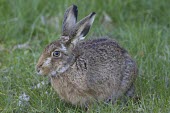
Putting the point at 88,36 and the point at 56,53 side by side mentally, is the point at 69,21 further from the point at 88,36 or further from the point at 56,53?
the point at 88,36

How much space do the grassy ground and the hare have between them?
196mm

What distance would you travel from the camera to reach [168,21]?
29.0 ft

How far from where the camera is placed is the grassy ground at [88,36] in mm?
6309

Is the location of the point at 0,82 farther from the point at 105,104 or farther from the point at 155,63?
the point at 155,63

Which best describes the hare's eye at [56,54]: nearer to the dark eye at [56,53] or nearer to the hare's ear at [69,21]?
the dark eye at [56,53]

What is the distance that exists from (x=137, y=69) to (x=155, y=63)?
47cm

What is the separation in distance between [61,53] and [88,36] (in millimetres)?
1733

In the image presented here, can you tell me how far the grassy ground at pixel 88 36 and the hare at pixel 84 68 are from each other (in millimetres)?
196

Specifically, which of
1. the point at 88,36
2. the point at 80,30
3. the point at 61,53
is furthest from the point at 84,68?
the point at 88,36

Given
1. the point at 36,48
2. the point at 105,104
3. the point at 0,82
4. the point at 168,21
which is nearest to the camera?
the point at 105,104

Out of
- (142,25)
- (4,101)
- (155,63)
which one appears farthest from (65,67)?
(142,25)

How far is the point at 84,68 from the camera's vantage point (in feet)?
20.7

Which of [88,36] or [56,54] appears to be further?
[88,36]

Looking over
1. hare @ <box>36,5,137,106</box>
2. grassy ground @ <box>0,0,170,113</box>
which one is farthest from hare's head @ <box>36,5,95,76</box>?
grassy ground @ <box>0,0,170,113</box>
